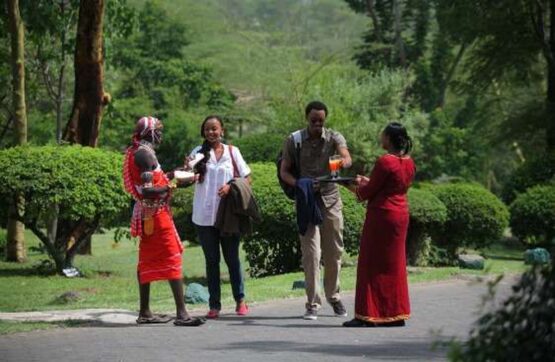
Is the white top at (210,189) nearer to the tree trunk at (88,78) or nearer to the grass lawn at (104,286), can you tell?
the grass lawn at (104,286)

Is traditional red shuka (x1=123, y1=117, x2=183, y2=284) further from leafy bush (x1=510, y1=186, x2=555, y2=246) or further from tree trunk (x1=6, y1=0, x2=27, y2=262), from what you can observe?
leafy bush (x1=510, y1=186, x2=555, y2=246)

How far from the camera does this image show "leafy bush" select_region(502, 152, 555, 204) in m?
25.9

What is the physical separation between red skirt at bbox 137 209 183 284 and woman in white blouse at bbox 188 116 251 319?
2.22 feet

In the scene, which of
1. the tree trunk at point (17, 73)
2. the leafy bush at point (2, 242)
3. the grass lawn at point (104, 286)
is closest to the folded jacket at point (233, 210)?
the grass lawn at point (104, 286)

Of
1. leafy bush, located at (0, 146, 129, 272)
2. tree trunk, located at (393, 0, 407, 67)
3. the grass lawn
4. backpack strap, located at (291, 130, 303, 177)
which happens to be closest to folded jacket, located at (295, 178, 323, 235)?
backpack strap, located at (291, 130, 303, 177)

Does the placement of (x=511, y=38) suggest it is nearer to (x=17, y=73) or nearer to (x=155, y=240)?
(x=17, y=73)

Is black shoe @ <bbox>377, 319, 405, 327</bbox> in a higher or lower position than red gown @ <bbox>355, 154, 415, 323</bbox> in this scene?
lower

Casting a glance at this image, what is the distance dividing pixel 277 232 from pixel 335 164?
18.0 feet

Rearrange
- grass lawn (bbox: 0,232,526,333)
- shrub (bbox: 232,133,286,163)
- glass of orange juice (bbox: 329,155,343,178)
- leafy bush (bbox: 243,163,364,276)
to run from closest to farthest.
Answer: glass of orange juice (bbox: 329,155,343,178)
grass lawn (bbox: 0,232,526,333)
leafy bush (bbox: 243,163,364,276)
shrub (bbox: 232,133,286,163)

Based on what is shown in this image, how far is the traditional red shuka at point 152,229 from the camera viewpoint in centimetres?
1002

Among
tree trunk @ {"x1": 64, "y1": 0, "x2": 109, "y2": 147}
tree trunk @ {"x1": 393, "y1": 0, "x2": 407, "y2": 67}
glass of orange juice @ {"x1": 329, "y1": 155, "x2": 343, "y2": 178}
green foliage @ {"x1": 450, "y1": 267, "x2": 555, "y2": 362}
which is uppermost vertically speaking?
tree trunk @ {"x1": 393, "y1": 0, "x2": 407, "y2": 67}

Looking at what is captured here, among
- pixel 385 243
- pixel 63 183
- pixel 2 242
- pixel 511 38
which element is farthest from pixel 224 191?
pixel 511 38

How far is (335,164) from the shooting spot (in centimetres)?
1033

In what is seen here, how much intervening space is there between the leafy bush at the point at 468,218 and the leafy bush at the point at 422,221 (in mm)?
982
